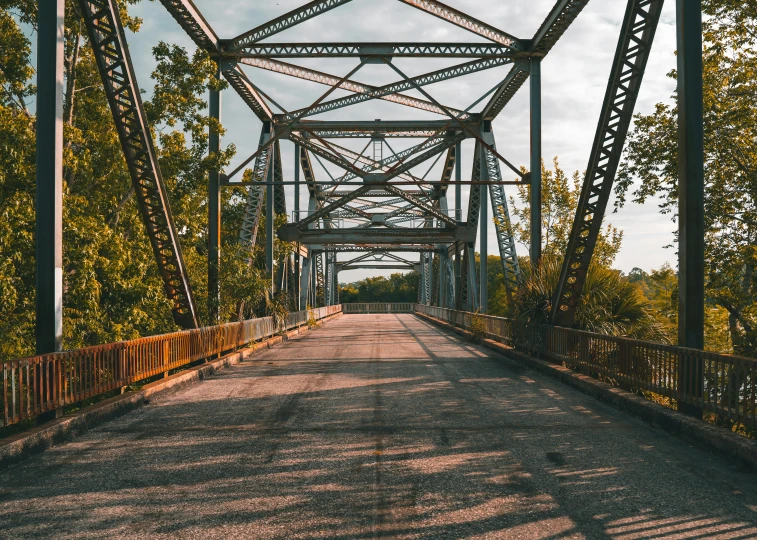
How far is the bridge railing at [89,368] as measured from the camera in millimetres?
7426

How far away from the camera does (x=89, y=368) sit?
931 centimetres

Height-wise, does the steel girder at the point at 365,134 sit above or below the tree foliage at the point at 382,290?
above

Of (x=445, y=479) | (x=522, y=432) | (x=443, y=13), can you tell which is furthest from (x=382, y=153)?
(x=445, y=479)

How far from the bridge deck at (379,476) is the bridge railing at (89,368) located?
1.93ft

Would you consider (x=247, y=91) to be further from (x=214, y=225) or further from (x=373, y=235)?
(x=373, y=235)

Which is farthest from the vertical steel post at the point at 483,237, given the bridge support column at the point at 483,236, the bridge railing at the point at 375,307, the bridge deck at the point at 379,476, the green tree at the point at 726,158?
the bridge railing at the point at 375,307

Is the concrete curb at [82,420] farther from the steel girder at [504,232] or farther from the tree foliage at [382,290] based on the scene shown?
the tree foliage at [382,290]

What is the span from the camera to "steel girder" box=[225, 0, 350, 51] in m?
19.1

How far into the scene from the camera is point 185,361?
14.1m

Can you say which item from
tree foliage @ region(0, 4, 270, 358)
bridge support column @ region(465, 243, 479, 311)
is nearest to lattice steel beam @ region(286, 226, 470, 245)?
bridge support column @ region(465, 243, 479, 311)

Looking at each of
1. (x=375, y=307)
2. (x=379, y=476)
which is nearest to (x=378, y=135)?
(x=379, y=476)

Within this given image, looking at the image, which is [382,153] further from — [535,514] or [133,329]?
[535,514]

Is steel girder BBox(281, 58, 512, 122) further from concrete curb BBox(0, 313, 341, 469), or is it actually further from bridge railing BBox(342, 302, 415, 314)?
bridge railing BBox(342, 302, 415, 314)

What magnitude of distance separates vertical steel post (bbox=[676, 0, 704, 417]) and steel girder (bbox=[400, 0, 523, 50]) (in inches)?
439
